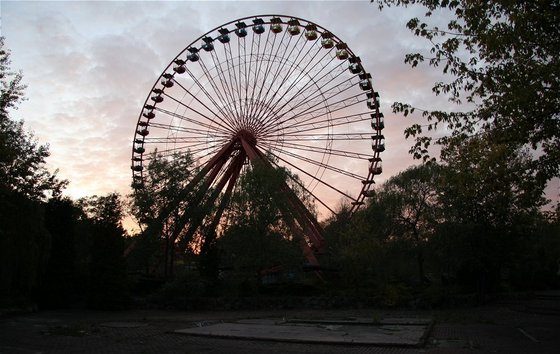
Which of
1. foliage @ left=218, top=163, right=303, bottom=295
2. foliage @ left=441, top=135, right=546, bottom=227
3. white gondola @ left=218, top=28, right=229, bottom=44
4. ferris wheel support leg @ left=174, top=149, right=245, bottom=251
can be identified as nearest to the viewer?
foliage @ left=441, top=135, right=546, bottom=227

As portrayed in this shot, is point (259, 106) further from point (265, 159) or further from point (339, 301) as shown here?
point (339, 301)

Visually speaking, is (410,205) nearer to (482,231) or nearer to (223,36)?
(482,231)

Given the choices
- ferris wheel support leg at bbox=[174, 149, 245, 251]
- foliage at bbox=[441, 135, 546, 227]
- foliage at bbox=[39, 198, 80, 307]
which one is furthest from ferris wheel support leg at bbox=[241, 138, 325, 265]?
foliage at bbox=[441, 135, 546, 227]

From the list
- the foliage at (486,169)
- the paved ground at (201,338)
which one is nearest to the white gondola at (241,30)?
the paved ground at (201,338)

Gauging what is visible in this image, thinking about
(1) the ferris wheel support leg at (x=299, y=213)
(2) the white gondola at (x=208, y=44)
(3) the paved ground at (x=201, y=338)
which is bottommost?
(3) the paved ground at (x=201, y=338)

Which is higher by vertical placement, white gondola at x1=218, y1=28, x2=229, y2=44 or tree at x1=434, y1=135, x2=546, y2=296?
white gondola at x1=218, y1=28, x2=229, y2=44

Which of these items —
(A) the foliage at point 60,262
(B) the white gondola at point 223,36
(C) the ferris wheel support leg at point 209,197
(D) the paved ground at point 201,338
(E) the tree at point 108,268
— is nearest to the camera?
(D) the paved ground at point 201,338

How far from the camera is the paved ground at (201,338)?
12.6 meters

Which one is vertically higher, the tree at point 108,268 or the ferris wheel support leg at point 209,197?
the ferris wheel support leg at point 209,197

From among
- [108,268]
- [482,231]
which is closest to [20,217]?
[108,268]

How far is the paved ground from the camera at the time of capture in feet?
41.3

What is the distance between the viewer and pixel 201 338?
48.3 feet

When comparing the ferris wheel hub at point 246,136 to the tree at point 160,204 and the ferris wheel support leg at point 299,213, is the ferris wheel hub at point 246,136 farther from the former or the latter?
the tree at point 160,204

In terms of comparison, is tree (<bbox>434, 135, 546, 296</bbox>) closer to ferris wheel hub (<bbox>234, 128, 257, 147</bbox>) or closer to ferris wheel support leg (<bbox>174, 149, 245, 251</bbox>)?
ferris wheel hub (<bbox>234, 128, 257, 147</bbox>)
